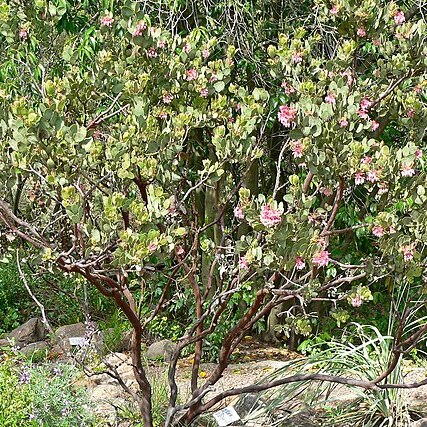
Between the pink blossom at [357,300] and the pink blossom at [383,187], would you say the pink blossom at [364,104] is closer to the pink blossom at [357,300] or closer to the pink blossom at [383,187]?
the pink blossom at [383,187]

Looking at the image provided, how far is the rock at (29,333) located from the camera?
5.56 metres

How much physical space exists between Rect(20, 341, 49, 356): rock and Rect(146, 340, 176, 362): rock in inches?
29.4

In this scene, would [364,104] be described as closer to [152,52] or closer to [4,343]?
[152,52]

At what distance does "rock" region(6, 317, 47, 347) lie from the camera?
556 cm

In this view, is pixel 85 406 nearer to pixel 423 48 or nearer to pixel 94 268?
pixel 94 268

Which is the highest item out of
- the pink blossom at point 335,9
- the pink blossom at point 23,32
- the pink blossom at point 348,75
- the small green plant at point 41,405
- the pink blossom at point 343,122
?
the pink blossom at point 335,9

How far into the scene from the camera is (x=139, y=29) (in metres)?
2.77

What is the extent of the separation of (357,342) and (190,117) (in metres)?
2.90

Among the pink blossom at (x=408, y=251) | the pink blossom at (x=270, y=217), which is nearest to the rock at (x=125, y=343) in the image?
the pink blossom at (x=408, y=251)

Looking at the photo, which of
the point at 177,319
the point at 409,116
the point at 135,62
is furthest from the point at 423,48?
the point at 177,319

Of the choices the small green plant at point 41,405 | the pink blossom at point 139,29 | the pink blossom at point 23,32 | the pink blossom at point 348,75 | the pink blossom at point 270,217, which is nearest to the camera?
the pink blossom at point 270,217

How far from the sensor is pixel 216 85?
2943mm

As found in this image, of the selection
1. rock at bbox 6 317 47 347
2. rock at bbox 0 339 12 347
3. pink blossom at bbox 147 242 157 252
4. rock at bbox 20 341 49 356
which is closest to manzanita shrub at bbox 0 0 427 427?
pink blossom at bbox 147 242 157 252

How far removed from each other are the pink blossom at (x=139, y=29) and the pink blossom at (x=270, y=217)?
0.93m
